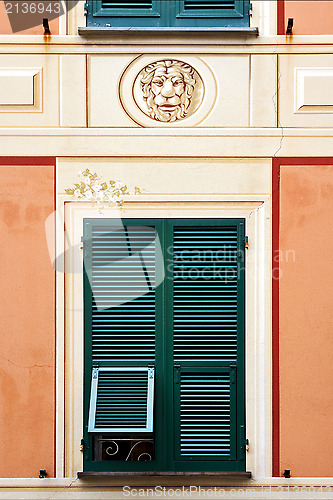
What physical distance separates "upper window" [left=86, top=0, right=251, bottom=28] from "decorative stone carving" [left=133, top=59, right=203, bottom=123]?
342 mm

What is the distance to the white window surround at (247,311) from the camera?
15.7ft

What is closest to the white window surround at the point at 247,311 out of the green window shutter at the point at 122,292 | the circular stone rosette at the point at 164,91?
the green window shutter at the point at 122,292

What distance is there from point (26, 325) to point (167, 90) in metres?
2.14

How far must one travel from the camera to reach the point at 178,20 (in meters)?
4.91

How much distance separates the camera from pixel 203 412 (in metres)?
Answer: 4.80

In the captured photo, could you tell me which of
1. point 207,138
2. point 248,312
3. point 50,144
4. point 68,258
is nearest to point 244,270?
point 248,312

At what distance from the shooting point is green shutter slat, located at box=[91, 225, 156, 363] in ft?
15.8

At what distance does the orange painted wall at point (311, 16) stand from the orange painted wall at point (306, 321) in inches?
42.6

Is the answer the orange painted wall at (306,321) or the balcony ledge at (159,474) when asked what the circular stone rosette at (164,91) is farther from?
the balcony ledge at (159,474)

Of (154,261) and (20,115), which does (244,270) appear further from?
(20,115)

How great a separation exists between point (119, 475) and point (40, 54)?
3314 mm

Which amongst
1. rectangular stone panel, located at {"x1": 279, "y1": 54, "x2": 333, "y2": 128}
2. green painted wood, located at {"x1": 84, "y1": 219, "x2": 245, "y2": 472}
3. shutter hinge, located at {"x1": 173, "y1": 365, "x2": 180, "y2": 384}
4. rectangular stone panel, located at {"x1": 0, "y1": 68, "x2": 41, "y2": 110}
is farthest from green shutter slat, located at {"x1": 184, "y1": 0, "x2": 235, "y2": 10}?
shutter hinge, located at {"x1": 173, "y1": 365, "x2": 180, "y2": 384}

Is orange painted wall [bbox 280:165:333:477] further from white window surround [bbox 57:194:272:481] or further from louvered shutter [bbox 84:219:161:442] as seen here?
louvered shutter [bbox 84:219:161:442]

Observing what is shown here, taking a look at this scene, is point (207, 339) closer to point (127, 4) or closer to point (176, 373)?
point (176, 373)
